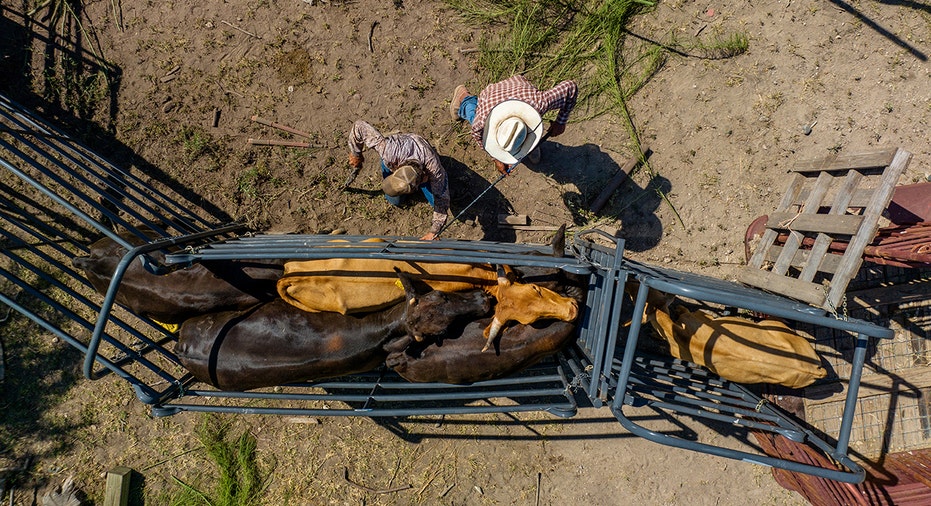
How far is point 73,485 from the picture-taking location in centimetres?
517

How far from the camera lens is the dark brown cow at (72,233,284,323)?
3957mm

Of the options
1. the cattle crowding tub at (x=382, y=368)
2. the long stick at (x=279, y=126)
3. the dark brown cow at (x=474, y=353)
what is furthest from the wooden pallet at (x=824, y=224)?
the long stick at (x=279, y=126)

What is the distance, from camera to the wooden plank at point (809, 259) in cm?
386

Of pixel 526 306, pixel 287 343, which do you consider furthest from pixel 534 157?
pixel 287 343

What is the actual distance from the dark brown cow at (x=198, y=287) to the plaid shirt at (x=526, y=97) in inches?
86.6

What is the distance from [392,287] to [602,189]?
2803mm

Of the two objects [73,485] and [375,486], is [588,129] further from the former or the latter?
[73,485]

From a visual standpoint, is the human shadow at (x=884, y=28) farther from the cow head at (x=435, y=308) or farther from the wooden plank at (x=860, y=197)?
the cow head at (x=435, y=308)

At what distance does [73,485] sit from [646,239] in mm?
6893

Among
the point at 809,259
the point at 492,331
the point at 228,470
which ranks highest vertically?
the point at 809,259

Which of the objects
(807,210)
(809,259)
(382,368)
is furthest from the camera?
(382,368)

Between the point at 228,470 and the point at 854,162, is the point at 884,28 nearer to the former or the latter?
the point at 854,162

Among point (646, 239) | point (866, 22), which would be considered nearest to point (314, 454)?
point (646, 239)

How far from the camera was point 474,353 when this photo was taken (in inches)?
153
